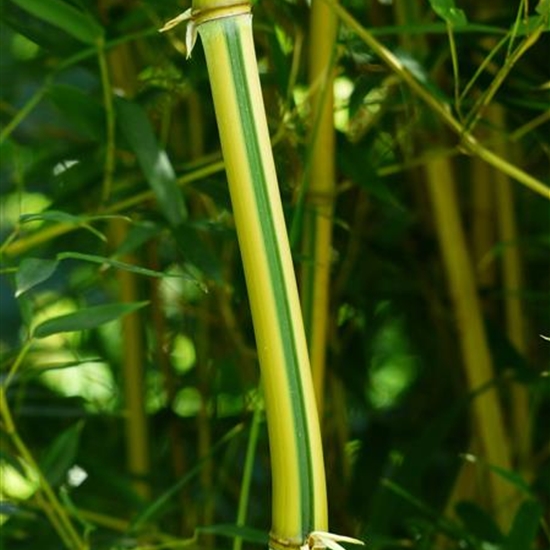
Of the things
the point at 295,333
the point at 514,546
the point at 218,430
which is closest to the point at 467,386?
the point at 218,430

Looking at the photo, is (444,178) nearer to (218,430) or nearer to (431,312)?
(431,312)

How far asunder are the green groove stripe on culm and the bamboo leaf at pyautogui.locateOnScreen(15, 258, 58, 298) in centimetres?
13

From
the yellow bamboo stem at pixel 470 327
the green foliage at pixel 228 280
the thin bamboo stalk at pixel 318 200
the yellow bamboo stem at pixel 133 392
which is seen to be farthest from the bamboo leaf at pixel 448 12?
the yellow bamboo stem at pixel 133 392

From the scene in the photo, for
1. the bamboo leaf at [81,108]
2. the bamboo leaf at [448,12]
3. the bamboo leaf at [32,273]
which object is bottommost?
the bamboo leaf at [32,273]

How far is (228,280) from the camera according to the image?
3.16ft

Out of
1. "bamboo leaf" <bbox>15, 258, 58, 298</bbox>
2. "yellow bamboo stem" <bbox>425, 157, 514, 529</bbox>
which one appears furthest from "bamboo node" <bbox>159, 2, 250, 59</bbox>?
"yellow bamboo stem" <bbox>425, 157, 514, 529</bbox>

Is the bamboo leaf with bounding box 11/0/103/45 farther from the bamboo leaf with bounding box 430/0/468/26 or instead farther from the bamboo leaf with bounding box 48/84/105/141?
the bamboo leaf with bounding box 430/0/468/26

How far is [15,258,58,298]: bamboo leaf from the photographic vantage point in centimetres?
60

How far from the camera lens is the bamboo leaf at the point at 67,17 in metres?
0.69

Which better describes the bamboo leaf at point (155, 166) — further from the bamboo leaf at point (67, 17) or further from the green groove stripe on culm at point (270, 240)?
the green groove stripe on culm at point (270, 240)

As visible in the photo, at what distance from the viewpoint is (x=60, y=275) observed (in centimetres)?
108

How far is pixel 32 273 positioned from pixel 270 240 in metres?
0.14

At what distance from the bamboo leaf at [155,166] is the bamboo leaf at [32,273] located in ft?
0.49

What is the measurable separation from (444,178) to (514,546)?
287 mm
